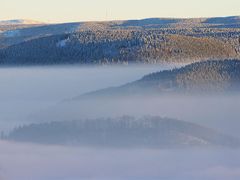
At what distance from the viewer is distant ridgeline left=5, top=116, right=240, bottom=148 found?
125 feet

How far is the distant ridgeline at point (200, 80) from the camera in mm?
54469

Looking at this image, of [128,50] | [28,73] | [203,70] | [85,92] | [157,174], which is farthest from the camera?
[28,73]

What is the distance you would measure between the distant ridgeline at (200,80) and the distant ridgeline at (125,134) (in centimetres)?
882

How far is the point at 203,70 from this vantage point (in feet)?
183

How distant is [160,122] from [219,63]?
46.6ft

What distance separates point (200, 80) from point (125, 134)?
606 inches

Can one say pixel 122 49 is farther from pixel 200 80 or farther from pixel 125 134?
pixel 125 134

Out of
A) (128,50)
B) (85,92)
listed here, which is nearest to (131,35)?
(128,50)

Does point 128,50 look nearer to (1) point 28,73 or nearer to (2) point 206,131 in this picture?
(1) point 28,73

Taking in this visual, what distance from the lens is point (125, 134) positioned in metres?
40.4

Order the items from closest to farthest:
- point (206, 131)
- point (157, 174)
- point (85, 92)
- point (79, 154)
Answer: point (157, 174)
point (79, 154)
point (206, 131)
point (85, 92)

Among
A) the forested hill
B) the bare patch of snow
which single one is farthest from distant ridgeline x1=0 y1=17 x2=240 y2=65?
the bare patch of snow

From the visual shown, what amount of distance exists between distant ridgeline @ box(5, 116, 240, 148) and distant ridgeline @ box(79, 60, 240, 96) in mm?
8817

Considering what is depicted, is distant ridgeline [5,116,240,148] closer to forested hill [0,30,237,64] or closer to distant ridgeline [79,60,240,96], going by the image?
distant ridgeline [79,60,240,96]
